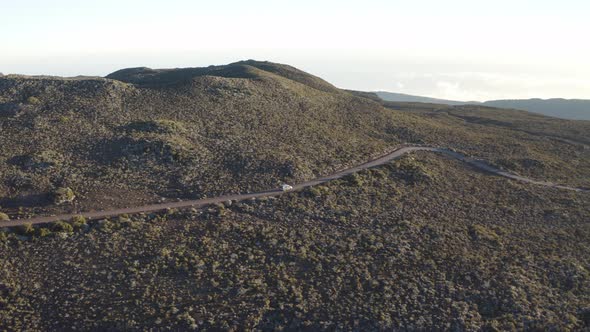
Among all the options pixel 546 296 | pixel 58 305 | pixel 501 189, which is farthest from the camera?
pixel 501 189

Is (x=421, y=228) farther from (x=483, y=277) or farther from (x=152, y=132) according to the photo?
(x=152, y=132)

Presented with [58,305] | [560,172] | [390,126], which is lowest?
[58,305]

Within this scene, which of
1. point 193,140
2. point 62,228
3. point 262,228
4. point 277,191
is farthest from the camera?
point 193,140

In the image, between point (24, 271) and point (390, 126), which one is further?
point (390, 126)

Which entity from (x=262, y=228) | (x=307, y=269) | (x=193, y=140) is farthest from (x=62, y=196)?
(x=307, y=269)

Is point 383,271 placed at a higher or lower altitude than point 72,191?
lower

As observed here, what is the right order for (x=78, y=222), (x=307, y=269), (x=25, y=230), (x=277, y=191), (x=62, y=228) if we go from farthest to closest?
1. (x=277, y=191)
2. (x=78, y=222)
3. (x=62, y=228)
4. (x=25, y=230)
5. (x=307, y=269)

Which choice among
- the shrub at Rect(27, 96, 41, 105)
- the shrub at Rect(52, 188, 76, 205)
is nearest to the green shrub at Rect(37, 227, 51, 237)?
the shrub at Rect(52, 188, 76, 205)

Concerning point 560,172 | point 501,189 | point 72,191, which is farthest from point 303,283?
point 560,172

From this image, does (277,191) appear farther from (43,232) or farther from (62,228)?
(43,232)

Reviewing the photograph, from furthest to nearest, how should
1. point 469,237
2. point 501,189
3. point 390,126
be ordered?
point 390,126 < point 501,189 < point 469,237

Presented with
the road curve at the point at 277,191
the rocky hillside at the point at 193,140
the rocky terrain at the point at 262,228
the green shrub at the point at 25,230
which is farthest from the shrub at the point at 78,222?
the rocky hillside at the point at 193,140
